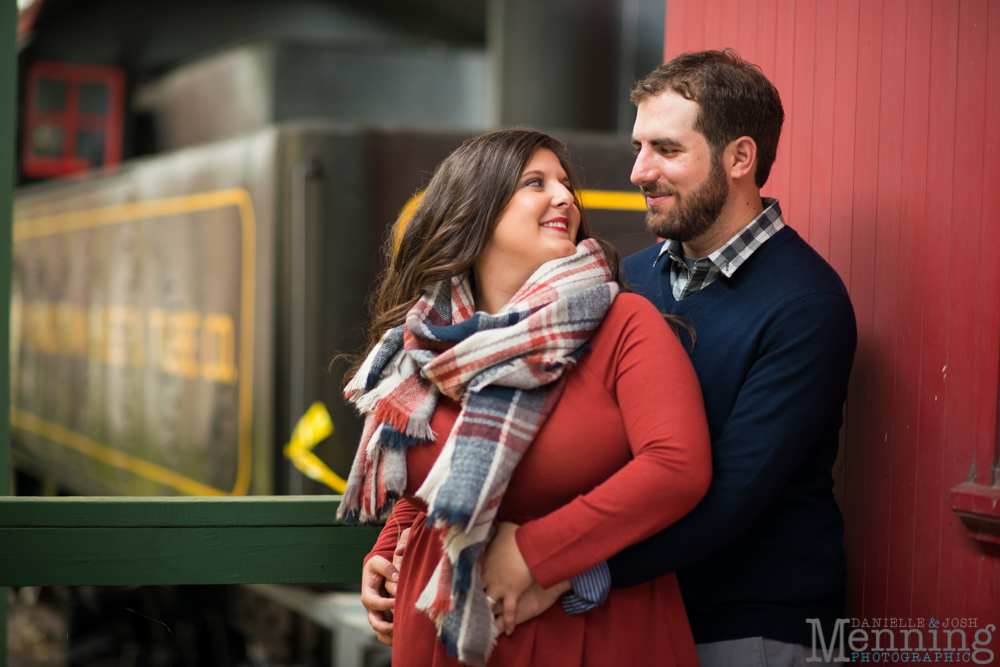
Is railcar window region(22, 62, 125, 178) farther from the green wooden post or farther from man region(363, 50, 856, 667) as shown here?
man region(363, 50, 856, 667)

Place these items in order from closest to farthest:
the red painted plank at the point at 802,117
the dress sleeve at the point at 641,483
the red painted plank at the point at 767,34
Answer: the dress sleeve at the point at 641,483 < the red painted plank at the point at 802,117 < the red painted plank at the point at 767,34

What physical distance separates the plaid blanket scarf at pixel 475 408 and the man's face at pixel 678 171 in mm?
236

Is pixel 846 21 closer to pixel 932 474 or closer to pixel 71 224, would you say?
pixel 932 474

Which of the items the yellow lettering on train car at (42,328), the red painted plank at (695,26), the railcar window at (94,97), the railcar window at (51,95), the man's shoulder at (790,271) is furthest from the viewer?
the railcar window at (51,95)

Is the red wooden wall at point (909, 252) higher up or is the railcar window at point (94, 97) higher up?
the railcar window at point (94, 97)

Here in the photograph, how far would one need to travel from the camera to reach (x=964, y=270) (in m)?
1.55

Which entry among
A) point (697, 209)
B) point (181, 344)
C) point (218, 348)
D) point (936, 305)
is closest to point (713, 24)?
point (697, 209)

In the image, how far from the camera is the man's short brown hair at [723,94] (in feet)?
5.23

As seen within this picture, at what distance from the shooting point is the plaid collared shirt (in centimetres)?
158

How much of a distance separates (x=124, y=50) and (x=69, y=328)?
11.2 feet

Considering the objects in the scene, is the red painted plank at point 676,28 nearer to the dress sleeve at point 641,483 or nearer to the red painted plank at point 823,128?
the red painted plank at point 823,128

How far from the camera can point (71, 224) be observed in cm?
645

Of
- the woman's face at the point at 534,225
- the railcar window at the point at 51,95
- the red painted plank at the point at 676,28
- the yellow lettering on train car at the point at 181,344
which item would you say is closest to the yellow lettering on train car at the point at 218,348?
the yellow lettering on train car at the point at 181,344

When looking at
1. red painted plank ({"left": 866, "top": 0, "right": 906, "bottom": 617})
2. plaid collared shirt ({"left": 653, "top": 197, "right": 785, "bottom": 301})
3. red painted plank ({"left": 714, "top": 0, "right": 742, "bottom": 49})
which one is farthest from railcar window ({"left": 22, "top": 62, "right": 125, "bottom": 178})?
red painted plank ({"left": 866, "top": 0, "right": 906, "bottom": 617})
